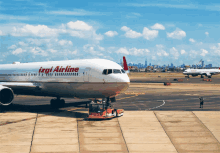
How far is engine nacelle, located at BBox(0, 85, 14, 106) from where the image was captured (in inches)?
1183

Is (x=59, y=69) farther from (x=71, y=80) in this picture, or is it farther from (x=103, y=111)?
(x=103, y=111)

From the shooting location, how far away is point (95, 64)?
27.4 meters

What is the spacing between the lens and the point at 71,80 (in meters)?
28.5

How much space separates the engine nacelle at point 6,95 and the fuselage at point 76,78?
86.1 inches

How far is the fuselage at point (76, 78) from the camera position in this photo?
25.9 m

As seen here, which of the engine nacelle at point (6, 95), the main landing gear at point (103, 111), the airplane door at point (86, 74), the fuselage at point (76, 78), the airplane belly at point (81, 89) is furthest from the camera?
the engine nacelle at point (6, 95)

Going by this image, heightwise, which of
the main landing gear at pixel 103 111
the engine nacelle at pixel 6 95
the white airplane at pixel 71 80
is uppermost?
the white airplane at pixel 71 80

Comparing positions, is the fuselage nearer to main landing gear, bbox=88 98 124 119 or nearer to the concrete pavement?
main landing gear, bbox=88 98 124 119

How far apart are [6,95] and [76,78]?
919cm

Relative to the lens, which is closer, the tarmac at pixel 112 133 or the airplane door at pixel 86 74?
the tarmac at pixel 112 133

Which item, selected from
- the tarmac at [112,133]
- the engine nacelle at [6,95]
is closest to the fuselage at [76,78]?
the engine nacelle at [6,95]

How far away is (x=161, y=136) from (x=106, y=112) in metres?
7.29

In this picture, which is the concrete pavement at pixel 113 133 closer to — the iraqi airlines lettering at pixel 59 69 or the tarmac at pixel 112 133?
the tarmac at pixel 112 133

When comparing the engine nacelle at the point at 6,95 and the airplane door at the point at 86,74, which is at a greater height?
the airplane door at the point at 86,74
